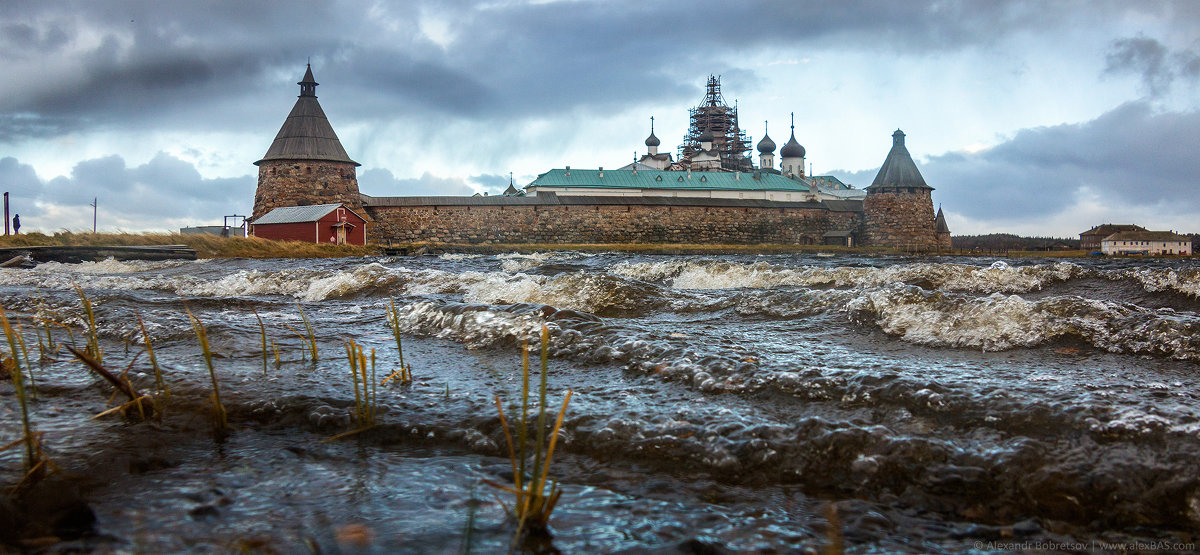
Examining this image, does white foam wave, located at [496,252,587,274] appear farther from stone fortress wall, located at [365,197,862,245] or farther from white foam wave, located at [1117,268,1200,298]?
stone fortress wall, located at [365,197,862,245]

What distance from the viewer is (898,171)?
40.2m

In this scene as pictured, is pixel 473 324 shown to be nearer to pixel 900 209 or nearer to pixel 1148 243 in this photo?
pixel 900 209

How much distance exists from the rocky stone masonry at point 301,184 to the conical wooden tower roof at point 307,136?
33 centimetres

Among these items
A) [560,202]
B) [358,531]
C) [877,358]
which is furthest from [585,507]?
[560,202]

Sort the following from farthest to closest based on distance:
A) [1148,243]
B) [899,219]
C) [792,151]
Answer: [792,151], [899,219], [1148,243]

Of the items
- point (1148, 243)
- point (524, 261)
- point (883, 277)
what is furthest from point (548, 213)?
point (1148, 243)

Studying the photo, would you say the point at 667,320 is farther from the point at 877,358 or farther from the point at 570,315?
the point at 877,358

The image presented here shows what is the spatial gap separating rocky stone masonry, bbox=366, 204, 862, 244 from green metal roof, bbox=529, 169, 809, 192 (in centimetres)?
Result: 1574

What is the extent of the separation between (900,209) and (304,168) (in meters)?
32.3

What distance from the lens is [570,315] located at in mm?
3740

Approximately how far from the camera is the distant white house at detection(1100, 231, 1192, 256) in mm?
34688

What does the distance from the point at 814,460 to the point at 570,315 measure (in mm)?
2136

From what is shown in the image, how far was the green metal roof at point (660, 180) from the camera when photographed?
2068 inches

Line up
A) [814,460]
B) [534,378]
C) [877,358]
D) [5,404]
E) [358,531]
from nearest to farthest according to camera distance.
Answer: [358,531], [814,460], [5,404], [534,378], [877,358]
